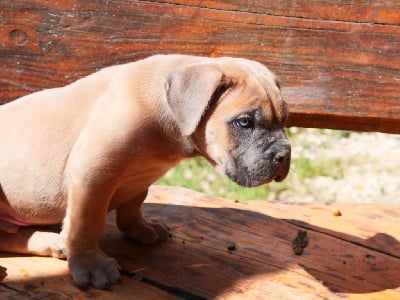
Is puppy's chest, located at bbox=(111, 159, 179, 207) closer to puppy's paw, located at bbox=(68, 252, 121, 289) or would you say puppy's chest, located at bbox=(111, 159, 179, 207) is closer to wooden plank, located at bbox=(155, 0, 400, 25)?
puppy's paw, located at bbox=(68, 252, 121, 289)

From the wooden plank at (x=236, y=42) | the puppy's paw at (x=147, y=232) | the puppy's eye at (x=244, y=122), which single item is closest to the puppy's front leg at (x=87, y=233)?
the puppy's paw at (x=147, y=232)

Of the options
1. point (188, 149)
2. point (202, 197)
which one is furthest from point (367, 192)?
point (188, 149)

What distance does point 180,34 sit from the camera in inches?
174

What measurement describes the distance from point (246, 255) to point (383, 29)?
154cm

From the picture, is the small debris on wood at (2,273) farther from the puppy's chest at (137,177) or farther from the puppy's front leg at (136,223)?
the puppy's front leg at (136,223)

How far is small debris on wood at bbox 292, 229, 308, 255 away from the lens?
409 centimetres

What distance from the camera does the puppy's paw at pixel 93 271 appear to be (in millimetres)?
3471

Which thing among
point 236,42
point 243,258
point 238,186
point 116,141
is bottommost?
point 238,186

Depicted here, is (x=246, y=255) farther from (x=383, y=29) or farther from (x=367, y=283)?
(x=383, y=29)

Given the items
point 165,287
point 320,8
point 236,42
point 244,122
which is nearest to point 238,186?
point 236,42

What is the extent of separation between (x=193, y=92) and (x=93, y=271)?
938 mm

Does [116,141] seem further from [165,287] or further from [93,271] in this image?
[165,287]

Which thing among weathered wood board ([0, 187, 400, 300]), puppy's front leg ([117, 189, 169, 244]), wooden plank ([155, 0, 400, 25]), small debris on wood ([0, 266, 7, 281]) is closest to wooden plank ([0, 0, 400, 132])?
wooden plank ([155, 0, 400, 25])

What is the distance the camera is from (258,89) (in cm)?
336
